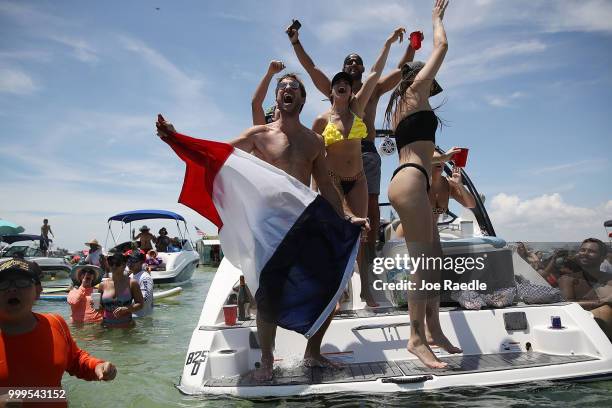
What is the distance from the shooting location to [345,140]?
4098mm

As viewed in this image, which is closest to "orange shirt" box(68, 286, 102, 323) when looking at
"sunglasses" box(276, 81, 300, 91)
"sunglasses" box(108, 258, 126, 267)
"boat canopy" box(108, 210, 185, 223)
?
"sunglasses" box(108, 258, 126, 267)

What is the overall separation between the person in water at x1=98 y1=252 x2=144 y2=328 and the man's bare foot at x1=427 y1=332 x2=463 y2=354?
5.42 meters

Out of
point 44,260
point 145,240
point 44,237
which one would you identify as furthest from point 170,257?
point 44,237

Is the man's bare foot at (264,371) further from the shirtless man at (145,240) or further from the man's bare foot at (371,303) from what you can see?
the shirtless man at (145,240)

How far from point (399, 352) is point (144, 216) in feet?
62.6

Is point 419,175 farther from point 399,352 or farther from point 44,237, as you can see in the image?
point 44,237

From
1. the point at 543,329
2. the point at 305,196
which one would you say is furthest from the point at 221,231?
the point at 543,329

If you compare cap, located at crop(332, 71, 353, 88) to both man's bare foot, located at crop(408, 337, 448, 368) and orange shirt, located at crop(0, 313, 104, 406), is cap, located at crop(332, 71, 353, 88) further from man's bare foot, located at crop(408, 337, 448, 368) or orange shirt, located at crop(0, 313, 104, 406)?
orange shirt, located at crop(0, 313, 104, 406)

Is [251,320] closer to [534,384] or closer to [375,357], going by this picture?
[375,357]

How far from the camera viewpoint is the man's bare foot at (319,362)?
11.2ft

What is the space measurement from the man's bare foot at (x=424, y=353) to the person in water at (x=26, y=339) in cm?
206

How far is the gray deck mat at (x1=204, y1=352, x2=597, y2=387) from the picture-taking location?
310cm

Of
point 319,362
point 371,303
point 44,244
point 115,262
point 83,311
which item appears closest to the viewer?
point 319,362

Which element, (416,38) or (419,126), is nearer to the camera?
(419,126)
